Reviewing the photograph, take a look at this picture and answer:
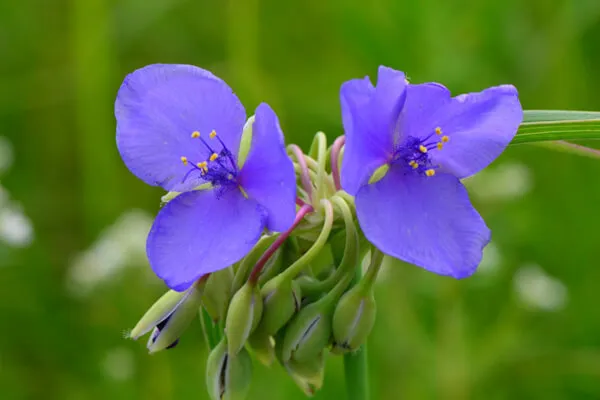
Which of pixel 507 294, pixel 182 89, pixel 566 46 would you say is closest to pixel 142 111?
pixel 182 89

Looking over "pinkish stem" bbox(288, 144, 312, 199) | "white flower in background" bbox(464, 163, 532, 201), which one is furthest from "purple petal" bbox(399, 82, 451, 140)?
"white flower in background" bbox(464, 163, 532, 201)

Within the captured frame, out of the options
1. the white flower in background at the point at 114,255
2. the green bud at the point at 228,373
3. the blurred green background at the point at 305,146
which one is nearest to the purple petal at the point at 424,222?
the green bud at the point at 228,373

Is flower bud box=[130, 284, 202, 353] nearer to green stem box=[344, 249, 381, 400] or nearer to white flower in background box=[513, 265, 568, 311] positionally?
green stem box=[344, 249, 381, 400]

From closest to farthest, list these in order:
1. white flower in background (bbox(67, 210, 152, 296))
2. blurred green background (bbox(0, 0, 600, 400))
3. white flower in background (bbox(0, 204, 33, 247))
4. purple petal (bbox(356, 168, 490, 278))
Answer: purple petal (bbox(356, 168, 490, 278)), white flower in background (bbox(0, 204, 33, 247)), blurred green background (bbox(0, 0, 600, 400)), white flower in background (bbox(67, 210, 152, 296))

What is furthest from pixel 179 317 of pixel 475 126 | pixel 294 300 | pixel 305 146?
pixel 305 146

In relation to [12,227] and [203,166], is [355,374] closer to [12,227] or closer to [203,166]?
[203,166]

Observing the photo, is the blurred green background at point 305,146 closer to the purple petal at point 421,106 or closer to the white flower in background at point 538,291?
the white flower in background at point 538,291

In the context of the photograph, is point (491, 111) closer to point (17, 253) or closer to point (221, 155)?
point (221, 155)

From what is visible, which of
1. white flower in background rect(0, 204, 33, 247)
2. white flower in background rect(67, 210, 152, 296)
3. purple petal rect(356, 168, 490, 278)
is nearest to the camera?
purple petal rect(356, 168, 490, 278)
